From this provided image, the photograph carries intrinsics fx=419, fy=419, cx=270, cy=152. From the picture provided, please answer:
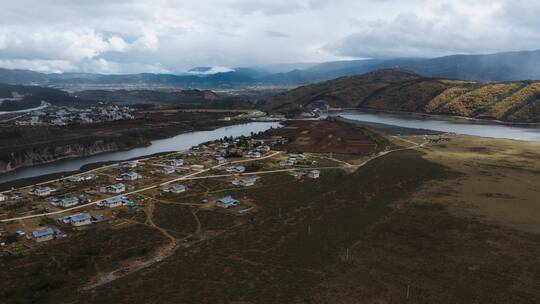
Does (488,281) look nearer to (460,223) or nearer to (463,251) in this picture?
(463,251)

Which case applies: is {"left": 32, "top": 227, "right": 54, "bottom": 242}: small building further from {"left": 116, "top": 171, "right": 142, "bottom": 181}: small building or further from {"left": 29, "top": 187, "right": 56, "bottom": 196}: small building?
{"left": 116, "top": 171, "right": 142, "bottom": 181}: small building

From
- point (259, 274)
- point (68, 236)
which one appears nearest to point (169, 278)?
point (259, 274)

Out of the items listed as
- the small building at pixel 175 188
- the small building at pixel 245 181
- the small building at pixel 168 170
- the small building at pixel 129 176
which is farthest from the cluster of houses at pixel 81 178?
the small building at pixel 245 181

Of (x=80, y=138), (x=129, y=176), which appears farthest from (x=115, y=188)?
(x=80, y=138)

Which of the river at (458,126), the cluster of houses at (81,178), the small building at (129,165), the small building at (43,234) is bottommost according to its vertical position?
the small building at (43,234)

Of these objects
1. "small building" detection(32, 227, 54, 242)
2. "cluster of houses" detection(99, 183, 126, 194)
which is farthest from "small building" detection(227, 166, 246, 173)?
"small building" detection(32, 227, 54, 242)

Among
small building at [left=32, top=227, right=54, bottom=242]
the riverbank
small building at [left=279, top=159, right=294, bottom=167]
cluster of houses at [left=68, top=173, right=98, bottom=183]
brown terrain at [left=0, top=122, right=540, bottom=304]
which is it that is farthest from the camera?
the riverbank

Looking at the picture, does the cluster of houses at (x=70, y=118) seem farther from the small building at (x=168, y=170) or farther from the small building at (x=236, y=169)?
the small building at (x=236, y=169)
